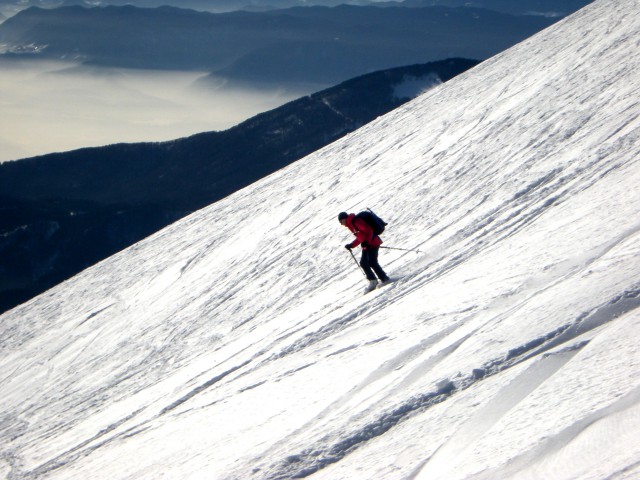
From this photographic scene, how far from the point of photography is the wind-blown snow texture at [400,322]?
717cm

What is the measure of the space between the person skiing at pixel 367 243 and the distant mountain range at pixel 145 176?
73276 millimetres

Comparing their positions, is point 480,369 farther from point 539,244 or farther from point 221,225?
point 221,225

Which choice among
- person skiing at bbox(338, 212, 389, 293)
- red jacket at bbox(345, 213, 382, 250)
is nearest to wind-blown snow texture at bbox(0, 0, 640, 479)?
person skiing at bbox(338, 212, 389, 293)

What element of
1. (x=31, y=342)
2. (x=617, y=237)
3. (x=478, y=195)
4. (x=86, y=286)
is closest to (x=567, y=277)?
(x=617, y=237)

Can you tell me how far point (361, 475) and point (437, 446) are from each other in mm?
714

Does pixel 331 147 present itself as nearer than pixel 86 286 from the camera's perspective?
No

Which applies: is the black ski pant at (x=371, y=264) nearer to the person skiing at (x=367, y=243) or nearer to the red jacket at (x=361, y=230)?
the person skiing at (x=367, y=243)

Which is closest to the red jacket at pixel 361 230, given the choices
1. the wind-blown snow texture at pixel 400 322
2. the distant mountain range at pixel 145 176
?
the wind-blown snow texture at pixel 400 322

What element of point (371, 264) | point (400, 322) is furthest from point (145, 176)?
point (400, 322)

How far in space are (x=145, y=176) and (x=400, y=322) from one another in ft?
353

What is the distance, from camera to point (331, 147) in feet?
91.2

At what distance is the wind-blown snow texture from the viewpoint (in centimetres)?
717

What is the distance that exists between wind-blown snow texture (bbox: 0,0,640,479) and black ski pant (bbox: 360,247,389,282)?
0.42 m

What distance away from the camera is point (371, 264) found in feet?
41.0
